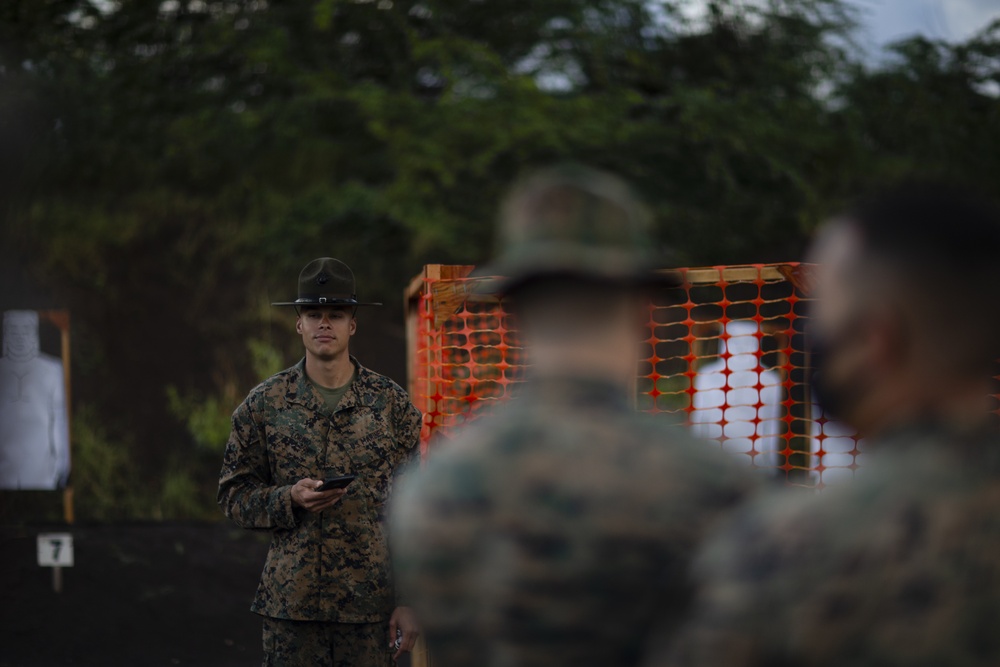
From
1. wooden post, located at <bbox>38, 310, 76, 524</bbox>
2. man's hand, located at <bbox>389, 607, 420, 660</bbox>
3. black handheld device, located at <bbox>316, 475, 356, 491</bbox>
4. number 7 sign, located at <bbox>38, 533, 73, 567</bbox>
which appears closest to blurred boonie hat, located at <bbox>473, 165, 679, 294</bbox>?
black handheld device, located at <bbox>316, 475, 356, 491</bbox>

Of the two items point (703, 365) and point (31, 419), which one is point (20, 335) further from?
point (703, 365)

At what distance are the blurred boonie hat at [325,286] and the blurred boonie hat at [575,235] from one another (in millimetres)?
2236

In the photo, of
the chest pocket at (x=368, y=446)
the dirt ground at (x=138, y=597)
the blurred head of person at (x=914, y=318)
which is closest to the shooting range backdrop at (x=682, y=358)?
the blurred head of person at (x=914, y=318)

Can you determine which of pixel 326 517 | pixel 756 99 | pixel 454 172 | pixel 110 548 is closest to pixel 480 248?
pixel 454 172

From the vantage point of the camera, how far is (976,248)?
46.4 inches

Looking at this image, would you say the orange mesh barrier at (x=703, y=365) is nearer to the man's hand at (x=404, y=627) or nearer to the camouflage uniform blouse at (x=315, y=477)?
the camouflage uniform blouse at (x=315, y=477)

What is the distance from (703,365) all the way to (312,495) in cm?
→ 765

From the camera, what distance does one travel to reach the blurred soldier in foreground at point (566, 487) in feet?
4.42

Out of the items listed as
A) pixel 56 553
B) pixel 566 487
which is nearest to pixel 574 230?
pixel 566 487

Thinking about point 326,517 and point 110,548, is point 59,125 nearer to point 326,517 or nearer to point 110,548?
point 110,548

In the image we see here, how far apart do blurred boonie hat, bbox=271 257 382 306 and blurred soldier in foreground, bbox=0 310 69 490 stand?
6542 millimetres

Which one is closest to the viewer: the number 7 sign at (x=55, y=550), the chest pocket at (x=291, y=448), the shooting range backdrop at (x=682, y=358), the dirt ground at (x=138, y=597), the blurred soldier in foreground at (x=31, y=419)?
the chest pocket at (x=291, y=448)

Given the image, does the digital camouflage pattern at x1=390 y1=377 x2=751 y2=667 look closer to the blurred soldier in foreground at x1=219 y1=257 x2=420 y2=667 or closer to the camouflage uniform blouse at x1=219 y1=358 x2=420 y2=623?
the blurred soldier in foreground at x1=219 y1=257 x2=420 y2=667

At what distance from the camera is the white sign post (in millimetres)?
8031
